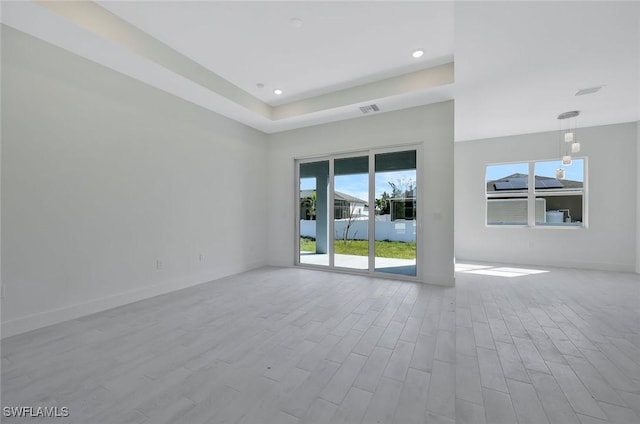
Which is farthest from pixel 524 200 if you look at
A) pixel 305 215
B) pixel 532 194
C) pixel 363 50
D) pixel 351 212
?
pixel 363 50

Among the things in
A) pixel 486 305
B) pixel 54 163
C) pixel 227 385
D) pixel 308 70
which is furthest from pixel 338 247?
pixel 54 163

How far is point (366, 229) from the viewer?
16.0 ft

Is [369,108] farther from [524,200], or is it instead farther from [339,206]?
[524,200]

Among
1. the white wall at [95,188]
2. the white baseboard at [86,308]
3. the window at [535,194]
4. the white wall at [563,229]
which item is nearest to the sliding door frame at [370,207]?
the white wall at [95,188]

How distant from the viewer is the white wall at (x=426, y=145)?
408cm

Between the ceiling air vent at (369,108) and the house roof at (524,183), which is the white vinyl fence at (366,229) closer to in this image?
the ceiling air vent at (369,108)

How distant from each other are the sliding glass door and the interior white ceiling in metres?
1.03

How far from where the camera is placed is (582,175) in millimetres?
5480

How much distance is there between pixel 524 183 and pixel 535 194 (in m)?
0.34

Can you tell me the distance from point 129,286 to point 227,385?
2.45 metres

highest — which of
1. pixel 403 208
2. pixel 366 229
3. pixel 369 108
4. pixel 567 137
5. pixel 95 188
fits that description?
pixel 369 108

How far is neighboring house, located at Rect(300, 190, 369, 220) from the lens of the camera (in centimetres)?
496

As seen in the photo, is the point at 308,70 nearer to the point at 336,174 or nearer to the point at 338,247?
the point at 336,174

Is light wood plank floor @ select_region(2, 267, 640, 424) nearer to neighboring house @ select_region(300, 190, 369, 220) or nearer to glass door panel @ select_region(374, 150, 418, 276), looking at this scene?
glass door panel @ select_region(374, 150, 418, 276)
